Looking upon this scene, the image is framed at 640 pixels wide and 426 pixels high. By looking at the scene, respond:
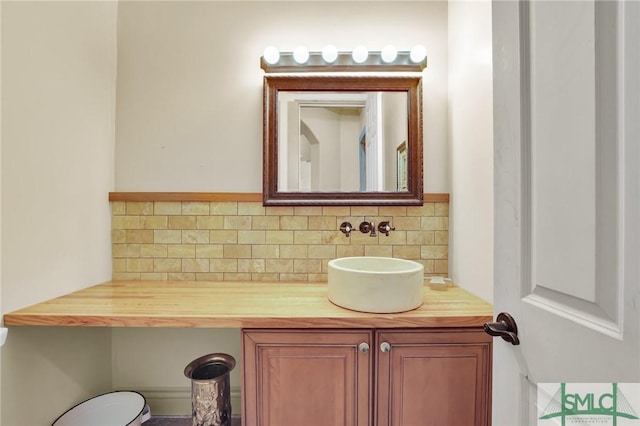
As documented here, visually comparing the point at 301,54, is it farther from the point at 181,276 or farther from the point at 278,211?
the point at 181,276

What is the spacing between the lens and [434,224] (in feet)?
4.65

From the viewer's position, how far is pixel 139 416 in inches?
45.8

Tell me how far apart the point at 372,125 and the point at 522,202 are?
923 mm

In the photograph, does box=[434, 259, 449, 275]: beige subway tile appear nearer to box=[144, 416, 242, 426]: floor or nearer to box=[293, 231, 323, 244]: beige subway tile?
box=[293, 231, 323, 244]: beige subway tile

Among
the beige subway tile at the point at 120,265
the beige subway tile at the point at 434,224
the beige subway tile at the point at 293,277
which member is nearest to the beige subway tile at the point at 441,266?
the beige subway tile at the point at 434,224

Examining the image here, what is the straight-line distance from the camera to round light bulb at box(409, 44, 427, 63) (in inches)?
52.7

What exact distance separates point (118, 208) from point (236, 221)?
23.6 inches

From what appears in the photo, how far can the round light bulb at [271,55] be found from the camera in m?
1.35

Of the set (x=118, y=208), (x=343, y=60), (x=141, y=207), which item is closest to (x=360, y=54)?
(x=343, y=60)

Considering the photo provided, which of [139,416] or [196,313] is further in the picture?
[139,416]

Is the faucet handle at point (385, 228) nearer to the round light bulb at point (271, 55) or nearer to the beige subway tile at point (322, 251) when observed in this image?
the beige subway tile at point (322, 251)

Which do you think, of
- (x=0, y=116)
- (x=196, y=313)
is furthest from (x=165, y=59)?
(x=196, y=313)

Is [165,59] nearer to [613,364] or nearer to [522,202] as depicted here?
[522,202]

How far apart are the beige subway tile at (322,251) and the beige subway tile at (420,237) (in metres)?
0.39
